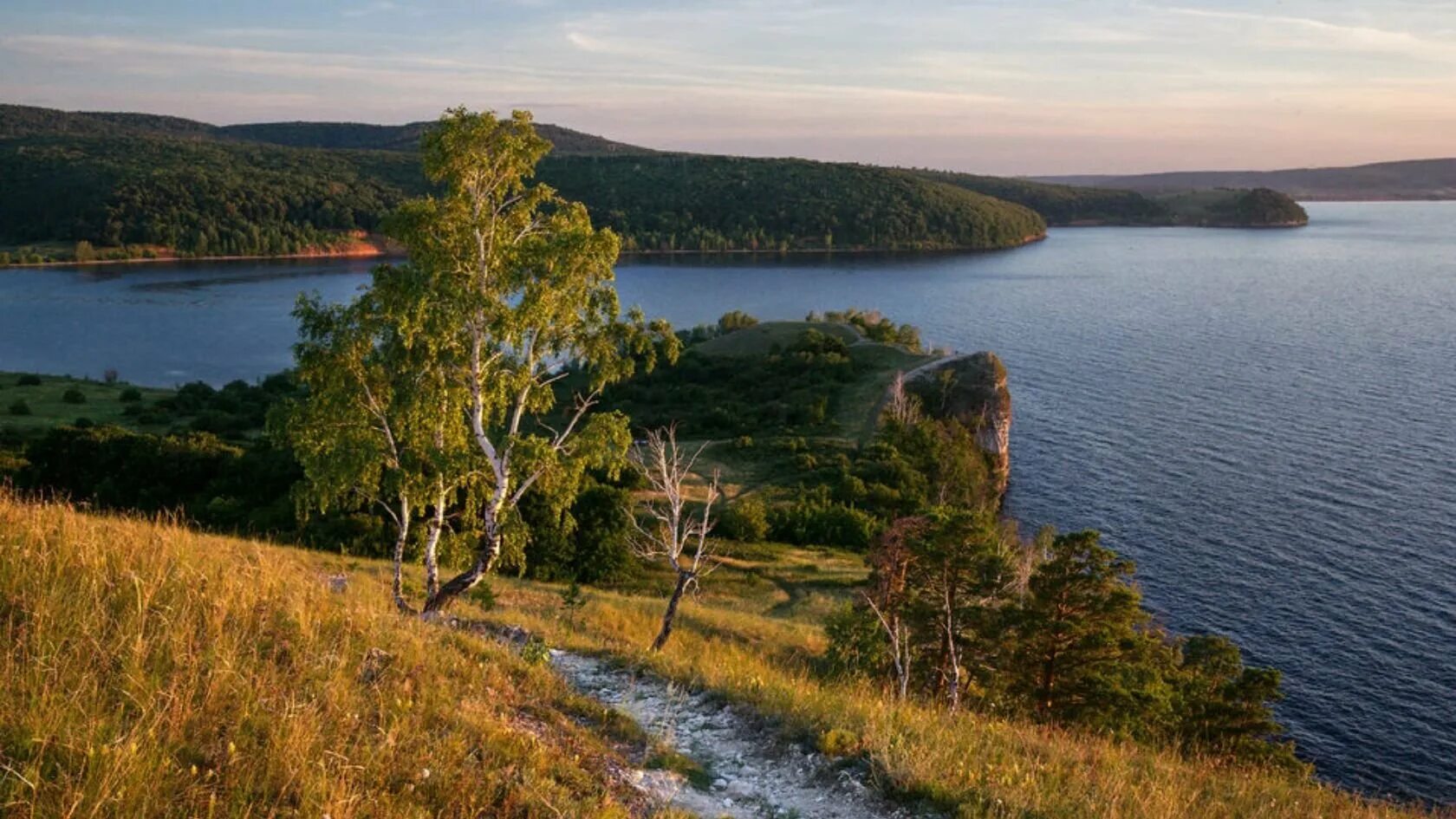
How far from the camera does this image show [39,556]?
709 cm

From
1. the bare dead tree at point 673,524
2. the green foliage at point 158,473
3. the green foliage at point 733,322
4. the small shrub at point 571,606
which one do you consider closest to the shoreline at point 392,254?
the green foliage at point 733,322

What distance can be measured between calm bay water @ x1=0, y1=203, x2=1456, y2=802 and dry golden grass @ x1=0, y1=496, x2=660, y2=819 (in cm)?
2953

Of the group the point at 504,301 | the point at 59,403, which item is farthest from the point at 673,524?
the point at 59,403

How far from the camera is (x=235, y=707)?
590 centimetres

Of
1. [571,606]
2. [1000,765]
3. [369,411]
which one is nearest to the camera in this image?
[1000,765]

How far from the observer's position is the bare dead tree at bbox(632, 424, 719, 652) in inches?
686

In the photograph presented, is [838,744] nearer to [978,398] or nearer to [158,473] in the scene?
[158,473]

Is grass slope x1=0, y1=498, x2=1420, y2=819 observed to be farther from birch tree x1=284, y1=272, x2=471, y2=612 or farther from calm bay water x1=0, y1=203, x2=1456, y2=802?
calm bay water x1=0, y1=203, x2=1456, y2=802

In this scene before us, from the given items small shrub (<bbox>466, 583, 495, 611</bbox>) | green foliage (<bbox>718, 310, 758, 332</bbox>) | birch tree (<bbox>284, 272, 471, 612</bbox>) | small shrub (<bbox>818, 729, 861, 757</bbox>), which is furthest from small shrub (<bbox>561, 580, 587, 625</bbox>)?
green foliage (<bbox>718, 310, 758, 332</bbox>)

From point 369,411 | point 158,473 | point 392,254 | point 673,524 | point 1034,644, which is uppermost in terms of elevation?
point 392,254

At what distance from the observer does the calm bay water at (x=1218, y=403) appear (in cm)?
3462

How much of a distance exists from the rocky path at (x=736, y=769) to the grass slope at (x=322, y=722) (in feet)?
0.92

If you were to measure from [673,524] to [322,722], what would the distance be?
12231mm

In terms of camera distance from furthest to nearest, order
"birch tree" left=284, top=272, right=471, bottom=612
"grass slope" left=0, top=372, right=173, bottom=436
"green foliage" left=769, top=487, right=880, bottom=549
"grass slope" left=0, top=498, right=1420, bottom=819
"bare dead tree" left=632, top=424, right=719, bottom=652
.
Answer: "grass slope" left=0, top=372, right=173, bottom=436, "green foliage" left=769, top=487, right=880, bottom=549, "bare dead tree" left=632, top=424, right=719, bottom=652, "birch tree" left=284, top=272, right=471, bottom=612, "grass slope" left=0, top=498, right=1420, bottom=819
